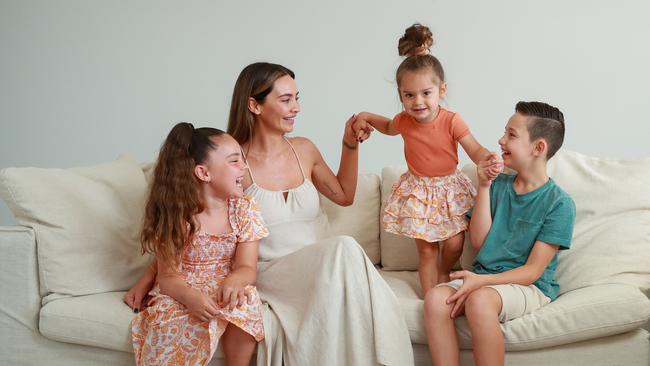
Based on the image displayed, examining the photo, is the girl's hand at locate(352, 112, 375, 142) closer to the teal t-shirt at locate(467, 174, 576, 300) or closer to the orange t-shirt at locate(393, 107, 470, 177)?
the orange t-shirt at locate(393, 107, 470, 177)

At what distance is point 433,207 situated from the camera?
2.54 meters

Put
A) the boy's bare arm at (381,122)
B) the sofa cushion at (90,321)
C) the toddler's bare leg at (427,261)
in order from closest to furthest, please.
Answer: the sofa cushion at (90,321), the toddler's bare leg at (427,261), the boy's bare arm at (381,122)

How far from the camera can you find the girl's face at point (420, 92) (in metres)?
2.45

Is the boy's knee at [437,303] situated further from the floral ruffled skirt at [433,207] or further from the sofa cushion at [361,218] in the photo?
the sofa cushion at [361,218]

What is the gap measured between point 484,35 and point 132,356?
6.88 feet

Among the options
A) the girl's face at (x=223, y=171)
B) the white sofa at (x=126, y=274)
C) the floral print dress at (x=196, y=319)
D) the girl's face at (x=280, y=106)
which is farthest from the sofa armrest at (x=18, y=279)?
the girl's face at (x=280, y=106)

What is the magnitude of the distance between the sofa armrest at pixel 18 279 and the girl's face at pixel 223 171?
0.63 meters

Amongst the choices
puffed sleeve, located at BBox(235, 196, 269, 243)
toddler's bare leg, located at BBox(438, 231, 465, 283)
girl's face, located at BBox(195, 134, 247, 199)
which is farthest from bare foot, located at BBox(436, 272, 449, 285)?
girl's face, located at BBox(195, 134, 247, 199)

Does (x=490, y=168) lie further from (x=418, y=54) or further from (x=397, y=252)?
(x=397, y=252)

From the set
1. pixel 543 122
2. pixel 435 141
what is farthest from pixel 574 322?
pixel 435 141

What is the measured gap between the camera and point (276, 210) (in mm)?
2551

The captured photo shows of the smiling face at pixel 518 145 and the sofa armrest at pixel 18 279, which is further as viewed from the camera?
the sofa armrest at pixel 18 279

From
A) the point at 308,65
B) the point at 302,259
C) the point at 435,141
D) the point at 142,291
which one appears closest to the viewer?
the point at 302,259

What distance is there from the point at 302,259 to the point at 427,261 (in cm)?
50
